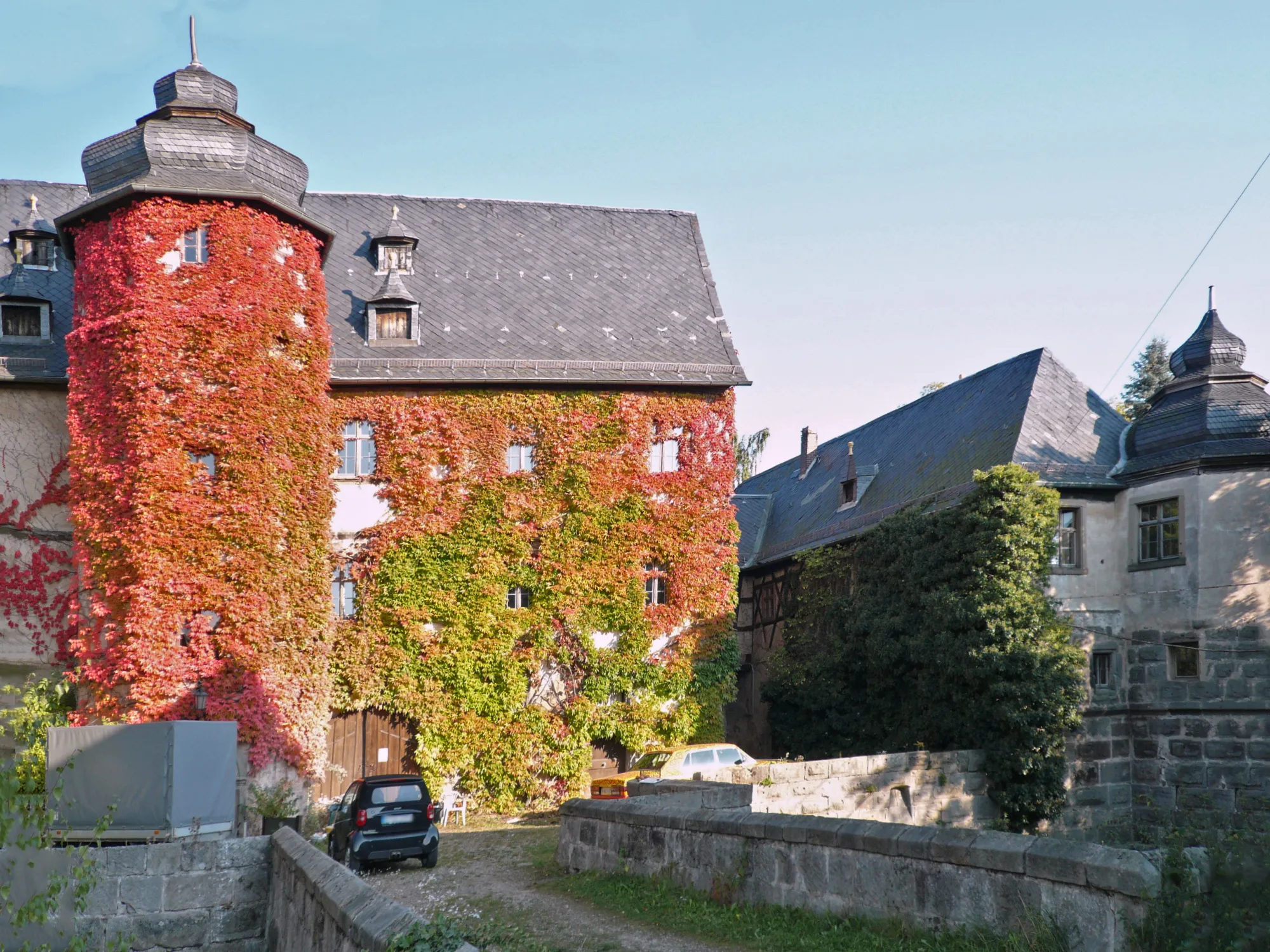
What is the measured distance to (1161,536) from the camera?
21.6 meters

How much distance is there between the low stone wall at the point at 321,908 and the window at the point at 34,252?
18.3 meters

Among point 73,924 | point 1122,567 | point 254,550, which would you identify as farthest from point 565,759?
point 73,924

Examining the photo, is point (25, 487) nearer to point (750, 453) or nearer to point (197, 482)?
point (197, 482)

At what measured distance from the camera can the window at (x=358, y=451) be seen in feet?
78.4

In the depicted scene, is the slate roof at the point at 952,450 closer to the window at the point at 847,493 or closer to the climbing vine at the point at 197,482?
the window at the point at 847,493

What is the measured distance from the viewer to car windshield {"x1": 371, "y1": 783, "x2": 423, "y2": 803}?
1592cm

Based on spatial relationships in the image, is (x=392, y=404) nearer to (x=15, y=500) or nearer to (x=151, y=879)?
(x=15, y=500)

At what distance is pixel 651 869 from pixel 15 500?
16339 mm

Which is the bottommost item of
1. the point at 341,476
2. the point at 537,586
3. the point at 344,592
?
the point at 344,592

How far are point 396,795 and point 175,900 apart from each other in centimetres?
583

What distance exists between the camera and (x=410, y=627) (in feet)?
76.4

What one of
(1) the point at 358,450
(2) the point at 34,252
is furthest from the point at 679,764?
(2) the point at 34,252

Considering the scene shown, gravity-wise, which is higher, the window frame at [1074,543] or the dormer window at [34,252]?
the dormer window at [34,252]

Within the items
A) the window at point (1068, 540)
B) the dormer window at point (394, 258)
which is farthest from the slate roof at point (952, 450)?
the dormer window at point (394, 258)
